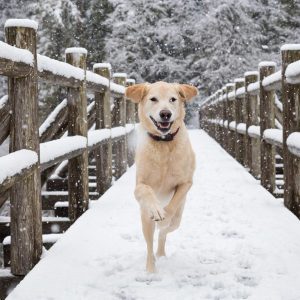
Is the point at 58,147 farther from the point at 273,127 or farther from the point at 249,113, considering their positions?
the point at 249,113

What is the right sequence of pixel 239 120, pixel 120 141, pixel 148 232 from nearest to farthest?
pixel 148 232
pixel 120 141
pixel 239 120

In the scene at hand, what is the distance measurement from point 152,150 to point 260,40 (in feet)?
108

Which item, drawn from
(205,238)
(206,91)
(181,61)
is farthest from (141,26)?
(205,238)

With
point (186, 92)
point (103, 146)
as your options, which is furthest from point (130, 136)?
point (186, 92)

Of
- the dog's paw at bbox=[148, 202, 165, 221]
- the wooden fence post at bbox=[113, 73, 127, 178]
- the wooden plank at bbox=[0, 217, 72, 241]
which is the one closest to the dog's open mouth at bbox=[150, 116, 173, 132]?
the dog's paw at bbox=[148, 202, 165, 221]

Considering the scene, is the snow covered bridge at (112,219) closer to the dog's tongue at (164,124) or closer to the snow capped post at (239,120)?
the dog's tongue at (164,124)

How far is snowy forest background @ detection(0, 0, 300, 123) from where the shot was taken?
33.8 metres

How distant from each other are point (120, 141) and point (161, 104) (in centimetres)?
539

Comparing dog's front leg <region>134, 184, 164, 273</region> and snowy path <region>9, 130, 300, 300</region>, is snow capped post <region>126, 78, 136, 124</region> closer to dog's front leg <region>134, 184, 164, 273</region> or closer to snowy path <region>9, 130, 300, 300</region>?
snowy path <region>9, 130, 300, 300</region>

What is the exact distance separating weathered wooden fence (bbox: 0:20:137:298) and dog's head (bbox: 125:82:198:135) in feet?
2.51

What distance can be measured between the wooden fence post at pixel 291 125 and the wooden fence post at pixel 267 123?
1344 mm

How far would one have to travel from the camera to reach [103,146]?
7.32m

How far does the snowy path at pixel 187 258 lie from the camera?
3.09 m

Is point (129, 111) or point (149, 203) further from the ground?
point (129, 111)
